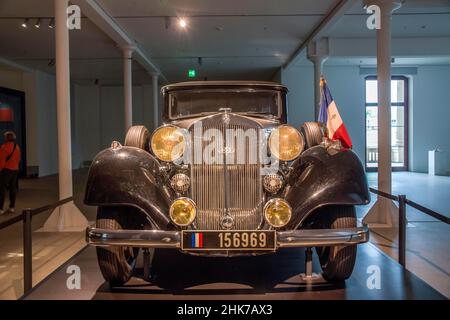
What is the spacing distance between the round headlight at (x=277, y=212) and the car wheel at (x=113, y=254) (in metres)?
1.17

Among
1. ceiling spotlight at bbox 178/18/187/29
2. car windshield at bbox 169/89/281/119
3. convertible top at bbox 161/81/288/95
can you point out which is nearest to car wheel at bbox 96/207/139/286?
car windshield at bbox 169/89/281/119

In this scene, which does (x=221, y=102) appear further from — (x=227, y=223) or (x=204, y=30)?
(x=204, y=30)

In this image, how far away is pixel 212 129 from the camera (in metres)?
3.26

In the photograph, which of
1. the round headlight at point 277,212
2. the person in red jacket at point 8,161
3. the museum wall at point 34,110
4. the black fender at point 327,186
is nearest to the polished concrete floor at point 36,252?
the person in red jacket at point 8,161

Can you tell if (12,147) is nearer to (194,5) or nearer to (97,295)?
(194,5)

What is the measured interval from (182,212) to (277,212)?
2.18ft

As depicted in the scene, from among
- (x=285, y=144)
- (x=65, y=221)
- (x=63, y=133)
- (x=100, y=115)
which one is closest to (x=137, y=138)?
(x=285, y=144)

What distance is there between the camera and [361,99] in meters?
14.9

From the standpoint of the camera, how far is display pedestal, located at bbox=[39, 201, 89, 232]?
5.87 metres

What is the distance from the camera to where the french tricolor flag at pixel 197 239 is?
9.08ft

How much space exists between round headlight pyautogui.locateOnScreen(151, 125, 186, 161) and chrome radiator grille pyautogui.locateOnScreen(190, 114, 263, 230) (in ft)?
0.63

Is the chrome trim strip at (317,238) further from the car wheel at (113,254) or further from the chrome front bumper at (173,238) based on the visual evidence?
the car wheel at (113,254)
